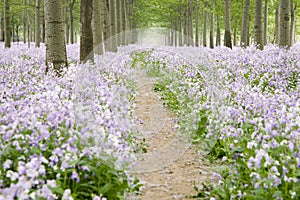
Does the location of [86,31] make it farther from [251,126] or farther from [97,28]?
[251,126]

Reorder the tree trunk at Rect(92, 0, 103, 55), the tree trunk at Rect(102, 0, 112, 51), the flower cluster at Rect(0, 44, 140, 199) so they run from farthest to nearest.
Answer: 1. the tree trunk at Rect(102, 0, 112, 51)
2. the tree trunk at Rect(92, 0, 103, 55)
3. the flower cluster at Rect(0, 44, 140, 199)

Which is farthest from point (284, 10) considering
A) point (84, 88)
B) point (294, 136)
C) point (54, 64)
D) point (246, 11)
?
point (294, 136)

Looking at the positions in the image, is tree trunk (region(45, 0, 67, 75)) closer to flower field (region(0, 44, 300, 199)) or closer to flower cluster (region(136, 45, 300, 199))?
flower cluster (region(136, 45, 300, 199))

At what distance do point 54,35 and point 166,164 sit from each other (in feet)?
19.6

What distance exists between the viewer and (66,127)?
4.93 meters

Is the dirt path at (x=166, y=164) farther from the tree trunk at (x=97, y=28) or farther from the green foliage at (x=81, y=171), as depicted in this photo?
the tree trunk at (x=97, y=28)

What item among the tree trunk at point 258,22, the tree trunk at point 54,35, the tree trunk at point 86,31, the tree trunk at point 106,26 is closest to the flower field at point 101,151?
the tree trunk at point 54,35

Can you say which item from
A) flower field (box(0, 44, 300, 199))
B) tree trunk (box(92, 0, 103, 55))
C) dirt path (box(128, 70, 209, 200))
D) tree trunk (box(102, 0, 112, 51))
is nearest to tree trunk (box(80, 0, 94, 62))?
tree trunk (box(92, 0, 103, 55))

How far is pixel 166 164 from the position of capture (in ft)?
22.2

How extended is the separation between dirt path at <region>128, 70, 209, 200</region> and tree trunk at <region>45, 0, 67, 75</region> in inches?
110

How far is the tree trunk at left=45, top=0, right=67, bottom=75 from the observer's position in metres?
11.1

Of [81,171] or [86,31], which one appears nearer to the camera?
[81,171]

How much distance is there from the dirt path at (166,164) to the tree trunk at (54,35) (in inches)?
110

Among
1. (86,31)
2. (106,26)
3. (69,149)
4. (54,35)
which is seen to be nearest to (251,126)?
(69,149)
